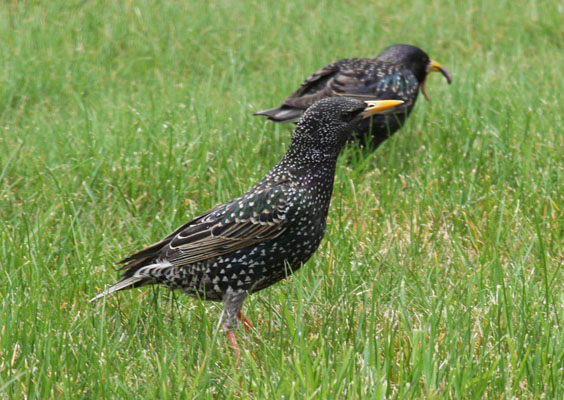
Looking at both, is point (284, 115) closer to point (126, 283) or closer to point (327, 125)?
point (327, 125)

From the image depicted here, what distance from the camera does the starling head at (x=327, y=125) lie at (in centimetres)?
434

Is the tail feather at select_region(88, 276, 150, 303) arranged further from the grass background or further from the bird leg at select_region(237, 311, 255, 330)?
the bird leg at select_region(237, 311, 255, 330)

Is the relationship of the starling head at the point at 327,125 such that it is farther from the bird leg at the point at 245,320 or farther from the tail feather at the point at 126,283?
the tail feather at the point at 126,283

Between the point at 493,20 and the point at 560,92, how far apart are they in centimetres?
262

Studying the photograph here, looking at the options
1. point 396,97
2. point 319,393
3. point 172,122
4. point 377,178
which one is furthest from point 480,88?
point 319,393

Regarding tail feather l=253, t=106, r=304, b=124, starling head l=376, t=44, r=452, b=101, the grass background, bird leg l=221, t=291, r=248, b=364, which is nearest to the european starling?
bird leg l=221, t=291, r=248, b=364

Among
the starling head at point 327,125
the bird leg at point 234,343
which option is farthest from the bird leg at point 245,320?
the starling head at point 327,125

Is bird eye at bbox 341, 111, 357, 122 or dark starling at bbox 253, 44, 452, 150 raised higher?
bird eye at bbox 341, 111, 357, 122

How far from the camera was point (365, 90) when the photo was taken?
674 centimetres

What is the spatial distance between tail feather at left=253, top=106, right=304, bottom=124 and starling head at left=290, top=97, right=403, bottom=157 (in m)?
1.98

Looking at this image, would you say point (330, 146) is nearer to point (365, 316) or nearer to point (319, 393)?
point (365, 316)

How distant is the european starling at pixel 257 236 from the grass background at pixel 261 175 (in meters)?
0.15

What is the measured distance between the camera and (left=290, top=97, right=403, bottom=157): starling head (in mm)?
4340

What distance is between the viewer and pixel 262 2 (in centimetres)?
981
